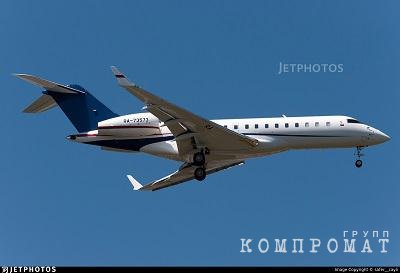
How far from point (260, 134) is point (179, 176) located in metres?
4.75

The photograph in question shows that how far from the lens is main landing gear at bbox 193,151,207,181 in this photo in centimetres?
3419

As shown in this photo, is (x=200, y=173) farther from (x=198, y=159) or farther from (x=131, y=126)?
(x=131, y=126)

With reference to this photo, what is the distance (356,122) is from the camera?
34219 millimetres

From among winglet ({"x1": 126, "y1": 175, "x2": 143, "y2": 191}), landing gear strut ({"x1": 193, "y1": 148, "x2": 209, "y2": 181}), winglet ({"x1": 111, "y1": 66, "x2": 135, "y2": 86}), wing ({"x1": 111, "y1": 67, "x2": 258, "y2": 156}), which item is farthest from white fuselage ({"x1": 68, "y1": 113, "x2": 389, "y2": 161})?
winglet ({"x1": 111, "y1": 66, "x2": 135, "y2": 86})

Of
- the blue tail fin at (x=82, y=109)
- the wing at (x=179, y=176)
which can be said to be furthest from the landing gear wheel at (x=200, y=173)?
the blue tail fin at (x=82, y=109)

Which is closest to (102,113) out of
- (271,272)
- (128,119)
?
(128,119)

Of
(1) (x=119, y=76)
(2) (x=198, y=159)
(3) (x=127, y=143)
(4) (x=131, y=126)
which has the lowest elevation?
(2) (x=198, y=159)

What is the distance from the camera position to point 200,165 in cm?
3438

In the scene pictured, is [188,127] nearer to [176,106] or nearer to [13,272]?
[176,106]

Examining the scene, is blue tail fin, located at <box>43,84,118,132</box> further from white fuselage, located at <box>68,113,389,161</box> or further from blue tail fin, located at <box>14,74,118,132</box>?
white fuselage, located at <box>68,113,389,161</box>

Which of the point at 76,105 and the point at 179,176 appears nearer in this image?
the point at 76,105

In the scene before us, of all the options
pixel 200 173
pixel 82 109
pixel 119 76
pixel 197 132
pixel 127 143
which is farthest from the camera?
pixel 82 109

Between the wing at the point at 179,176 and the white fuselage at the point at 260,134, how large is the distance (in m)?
1.45

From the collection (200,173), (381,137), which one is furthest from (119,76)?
(381,137)
